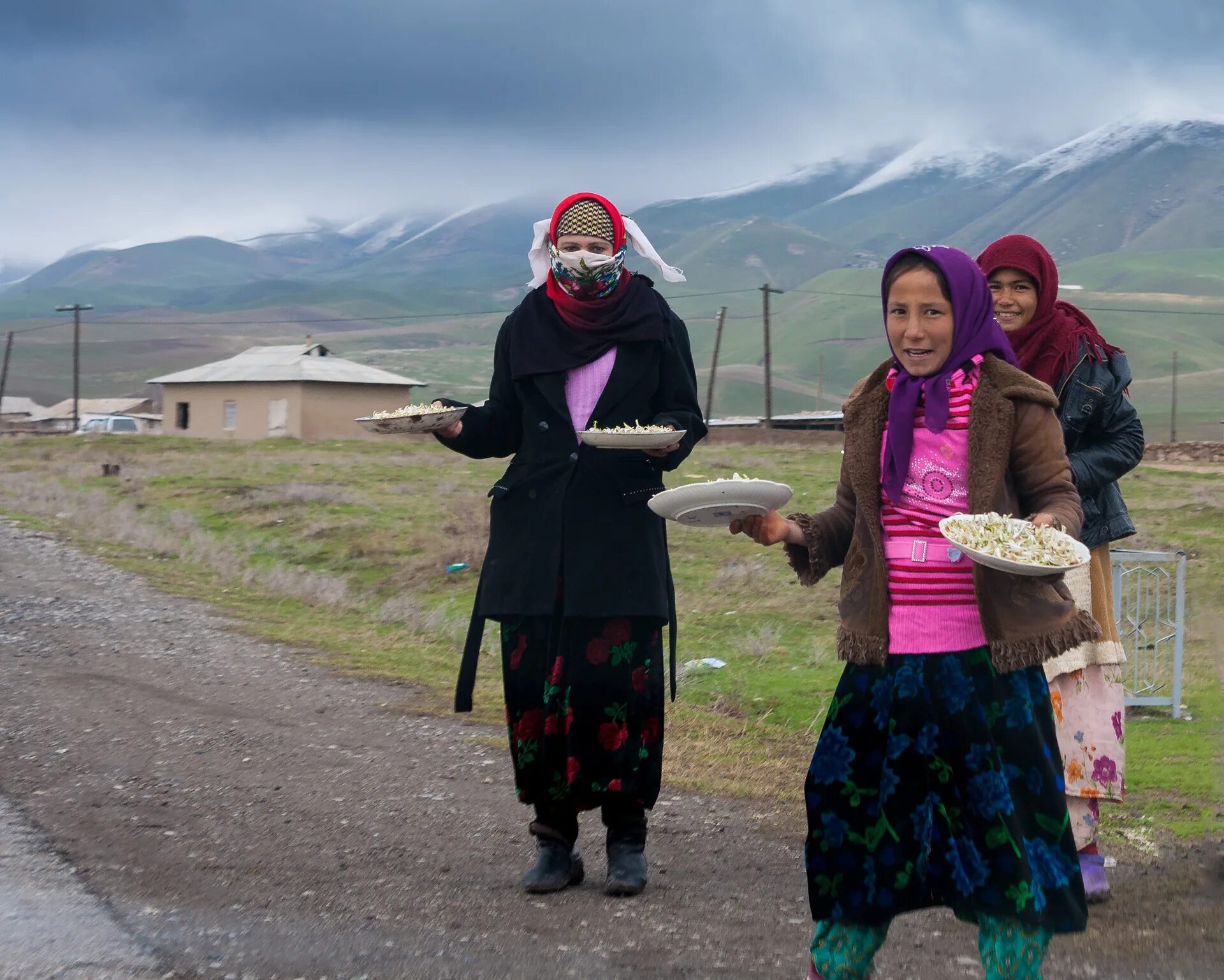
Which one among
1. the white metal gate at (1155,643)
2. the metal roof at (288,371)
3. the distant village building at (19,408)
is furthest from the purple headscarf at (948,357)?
the distant village building at (19,408)

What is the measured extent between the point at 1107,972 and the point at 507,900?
5.38ft

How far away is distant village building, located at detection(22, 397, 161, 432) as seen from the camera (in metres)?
72.7

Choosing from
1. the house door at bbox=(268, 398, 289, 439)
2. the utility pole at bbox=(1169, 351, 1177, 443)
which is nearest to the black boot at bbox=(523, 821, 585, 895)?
the utility pole at bbox=(1169, 351, 1177, 443)

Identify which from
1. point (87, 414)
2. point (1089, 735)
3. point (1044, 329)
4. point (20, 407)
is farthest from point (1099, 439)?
point (20, 407)

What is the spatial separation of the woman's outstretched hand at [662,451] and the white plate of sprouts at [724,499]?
0.68 m

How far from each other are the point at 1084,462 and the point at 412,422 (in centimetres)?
202

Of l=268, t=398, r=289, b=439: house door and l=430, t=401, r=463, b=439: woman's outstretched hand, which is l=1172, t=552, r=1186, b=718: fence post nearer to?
l=430, t=401, r=463, b=439: woman's outstretched hand

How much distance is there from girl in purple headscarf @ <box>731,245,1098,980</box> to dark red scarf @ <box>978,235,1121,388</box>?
3.58 ft

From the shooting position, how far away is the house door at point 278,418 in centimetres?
5572

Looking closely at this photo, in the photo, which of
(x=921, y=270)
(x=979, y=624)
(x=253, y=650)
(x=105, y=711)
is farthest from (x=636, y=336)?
(x=253, y=650)

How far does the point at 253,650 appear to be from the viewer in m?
9.14

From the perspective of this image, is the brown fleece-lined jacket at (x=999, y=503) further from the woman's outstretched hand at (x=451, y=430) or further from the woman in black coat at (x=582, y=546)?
the woman's outstretched hand at (x=451, y=430)

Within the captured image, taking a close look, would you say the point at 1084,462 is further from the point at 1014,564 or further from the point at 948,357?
the point at 1014,564

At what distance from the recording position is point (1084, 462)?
4383mm
